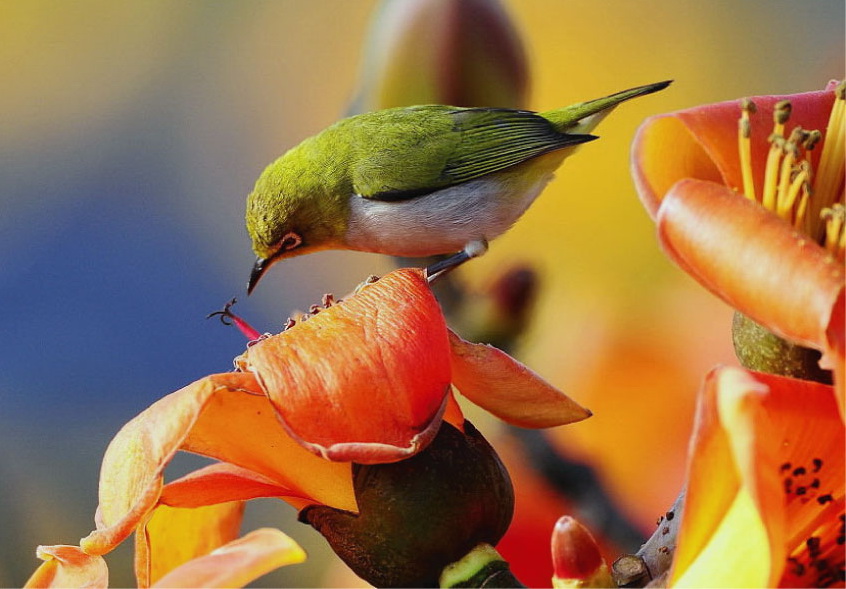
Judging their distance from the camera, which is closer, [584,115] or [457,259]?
[457,259]

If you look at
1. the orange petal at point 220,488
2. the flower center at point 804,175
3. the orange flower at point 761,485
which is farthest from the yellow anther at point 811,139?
the orange petal at point 220,488

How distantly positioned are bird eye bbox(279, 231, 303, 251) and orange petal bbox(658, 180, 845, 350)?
0.90 m

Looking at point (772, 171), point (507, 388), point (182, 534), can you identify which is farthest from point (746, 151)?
point (182, 534)

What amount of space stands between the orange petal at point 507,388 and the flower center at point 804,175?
101 millimetres

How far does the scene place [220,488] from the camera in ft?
1.08

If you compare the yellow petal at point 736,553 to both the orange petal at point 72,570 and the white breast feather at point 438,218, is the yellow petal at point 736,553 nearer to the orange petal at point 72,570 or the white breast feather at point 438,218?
the orange petal at point 72,570

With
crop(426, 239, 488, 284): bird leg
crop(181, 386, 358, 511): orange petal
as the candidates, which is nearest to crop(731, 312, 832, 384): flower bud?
crop(181, 386, 358, 511): orange petal

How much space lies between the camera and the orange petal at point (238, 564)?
0.24m

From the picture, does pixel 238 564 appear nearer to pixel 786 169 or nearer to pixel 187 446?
pixel 187 446

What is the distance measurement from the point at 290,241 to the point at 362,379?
0.88 metres

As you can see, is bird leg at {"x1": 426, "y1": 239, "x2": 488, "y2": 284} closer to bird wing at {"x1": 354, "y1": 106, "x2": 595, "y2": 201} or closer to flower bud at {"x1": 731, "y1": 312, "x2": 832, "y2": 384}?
bird wing at {"x1": 354, "y1": 106, "x2": 595, "y2": 201}

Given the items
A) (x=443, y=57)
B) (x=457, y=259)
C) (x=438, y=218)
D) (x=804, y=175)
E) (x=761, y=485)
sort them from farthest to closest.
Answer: (x=443, y=57), (x=438, y=218), (x=457, y=259), (x=804, y=175), (x=761, y=485)

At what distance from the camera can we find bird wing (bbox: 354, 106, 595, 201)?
115 centimetres

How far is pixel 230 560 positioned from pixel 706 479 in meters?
0.13
